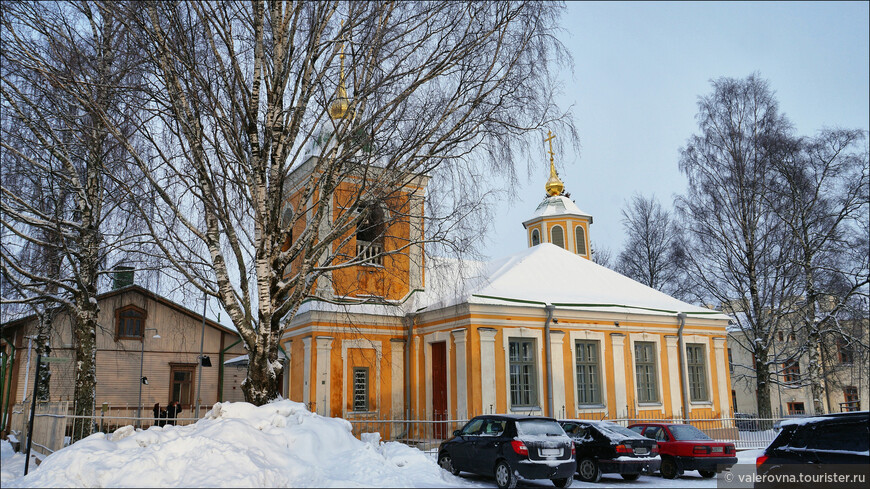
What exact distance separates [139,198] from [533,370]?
44.4 ft

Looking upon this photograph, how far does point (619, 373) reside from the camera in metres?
22.2

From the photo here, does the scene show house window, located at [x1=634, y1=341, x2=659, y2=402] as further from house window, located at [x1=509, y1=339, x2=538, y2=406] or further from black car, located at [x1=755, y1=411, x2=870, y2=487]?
black car, located at [x1=755, y1=411, x2=870, y2=487]

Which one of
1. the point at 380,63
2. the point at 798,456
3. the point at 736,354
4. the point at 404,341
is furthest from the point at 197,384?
the point at 736,354

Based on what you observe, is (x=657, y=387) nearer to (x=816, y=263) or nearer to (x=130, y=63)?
(x=816, y=263)

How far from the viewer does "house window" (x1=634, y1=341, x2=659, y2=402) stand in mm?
23047

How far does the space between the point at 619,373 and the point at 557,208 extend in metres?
18.8

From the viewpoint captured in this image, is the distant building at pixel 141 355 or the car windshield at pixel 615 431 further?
the distant building at pixel 141 355

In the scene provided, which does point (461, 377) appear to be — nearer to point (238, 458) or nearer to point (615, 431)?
point (615, 431)

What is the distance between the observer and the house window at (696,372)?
24.2 meters

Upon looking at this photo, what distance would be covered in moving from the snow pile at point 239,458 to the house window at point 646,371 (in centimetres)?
1395

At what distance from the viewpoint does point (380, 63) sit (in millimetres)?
12281

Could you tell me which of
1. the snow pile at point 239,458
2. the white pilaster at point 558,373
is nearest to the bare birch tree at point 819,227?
the white pilaster at point 558,373

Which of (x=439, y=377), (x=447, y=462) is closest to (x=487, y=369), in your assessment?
(x=439, y=377)

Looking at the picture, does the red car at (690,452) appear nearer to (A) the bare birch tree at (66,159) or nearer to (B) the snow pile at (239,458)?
(B) the snow pile at (239,458)
